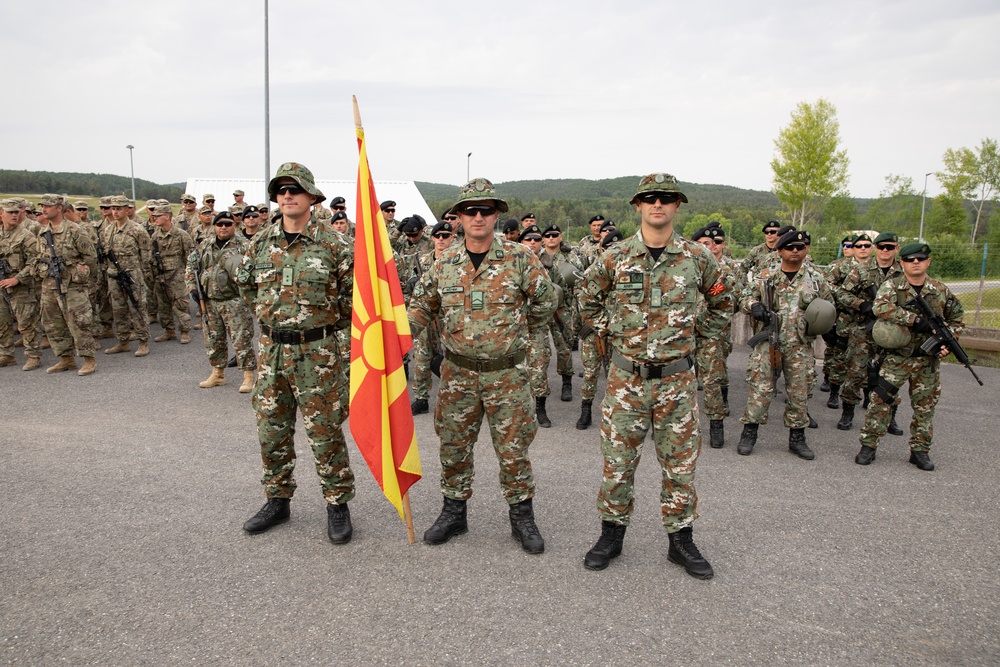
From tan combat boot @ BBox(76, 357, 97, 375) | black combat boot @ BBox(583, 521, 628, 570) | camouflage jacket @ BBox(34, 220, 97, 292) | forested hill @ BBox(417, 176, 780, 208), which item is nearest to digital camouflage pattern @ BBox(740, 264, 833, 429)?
black combat boot @ BBox(583, 521, 628, 570)

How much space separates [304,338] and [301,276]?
39 centimetres

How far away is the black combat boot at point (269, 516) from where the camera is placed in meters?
4.07

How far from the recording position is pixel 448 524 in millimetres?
4012

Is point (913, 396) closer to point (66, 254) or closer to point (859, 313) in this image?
point (859, 313)

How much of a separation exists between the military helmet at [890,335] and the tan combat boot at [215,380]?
7.43 meters

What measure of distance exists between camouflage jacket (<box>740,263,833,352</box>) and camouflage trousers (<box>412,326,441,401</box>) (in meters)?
3.50

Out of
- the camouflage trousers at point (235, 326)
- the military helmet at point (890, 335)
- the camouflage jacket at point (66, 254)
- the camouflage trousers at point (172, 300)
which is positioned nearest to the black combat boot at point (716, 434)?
the military helmet at point (890, 335)

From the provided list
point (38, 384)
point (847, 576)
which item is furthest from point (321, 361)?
point (38, 384)

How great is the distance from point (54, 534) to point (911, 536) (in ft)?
18.6

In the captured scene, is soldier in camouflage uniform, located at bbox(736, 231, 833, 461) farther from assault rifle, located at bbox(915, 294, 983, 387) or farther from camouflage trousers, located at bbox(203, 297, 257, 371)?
camouflage trousers, located at bbox(203, 297, 257, 371)

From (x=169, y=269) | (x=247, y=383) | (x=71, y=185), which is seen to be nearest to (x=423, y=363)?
(x=247, y=383)

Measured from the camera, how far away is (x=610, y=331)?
→ 152 inches

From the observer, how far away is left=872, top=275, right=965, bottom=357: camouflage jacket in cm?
530

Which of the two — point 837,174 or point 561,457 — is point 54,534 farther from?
point 837,174
